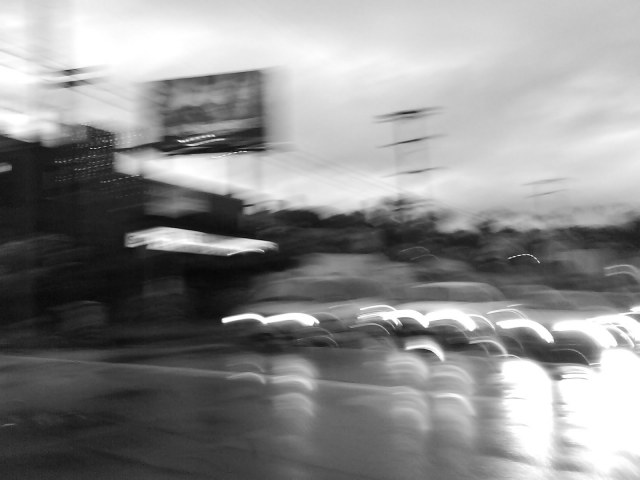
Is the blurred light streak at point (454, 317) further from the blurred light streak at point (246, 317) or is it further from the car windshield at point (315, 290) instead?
the blurred light streak at point (246, 317)

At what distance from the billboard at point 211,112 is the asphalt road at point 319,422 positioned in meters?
15.6

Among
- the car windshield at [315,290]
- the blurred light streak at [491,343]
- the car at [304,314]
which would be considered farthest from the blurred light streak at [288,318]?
the blurred light streak at [491,343]

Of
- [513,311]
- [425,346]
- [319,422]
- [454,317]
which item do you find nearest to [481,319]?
[454,317]

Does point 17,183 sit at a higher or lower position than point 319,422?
higher

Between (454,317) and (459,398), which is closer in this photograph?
(459,398)

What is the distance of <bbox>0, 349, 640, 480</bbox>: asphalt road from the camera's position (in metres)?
6.55

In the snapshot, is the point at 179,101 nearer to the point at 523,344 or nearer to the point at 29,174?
the point at 29,174

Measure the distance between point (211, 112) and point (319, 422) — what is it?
21940mm

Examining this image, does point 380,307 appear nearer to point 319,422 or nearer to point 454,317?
point 454,317

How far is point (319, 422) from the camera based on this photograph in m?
8.58

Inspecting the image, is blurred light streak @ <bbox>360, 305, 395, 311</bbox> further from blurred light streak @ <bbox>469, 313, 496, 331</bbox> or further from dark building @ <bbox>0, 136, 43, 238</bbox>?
dark building @ <bbox>0, 136, 43, 238</bbox>

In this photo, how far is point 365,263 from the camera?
3278 cm

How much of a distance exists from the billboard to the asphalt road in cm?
1558

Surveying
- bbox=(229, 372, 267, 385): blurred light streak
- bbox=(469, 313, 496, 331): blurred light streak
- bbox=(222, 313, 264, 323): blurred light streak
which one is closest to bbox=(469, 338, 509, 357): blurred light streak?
bbox=(469, 313, 496, 331): blurred light streak
